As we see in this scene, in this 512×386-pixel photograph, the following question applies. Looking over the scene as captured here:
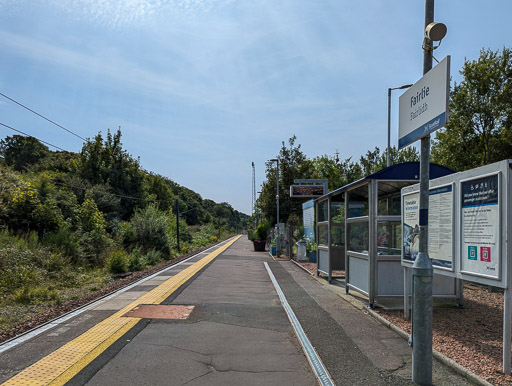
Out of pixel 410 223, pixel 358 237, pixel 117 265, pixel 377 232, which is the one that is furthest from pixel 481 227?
pixel 117 265

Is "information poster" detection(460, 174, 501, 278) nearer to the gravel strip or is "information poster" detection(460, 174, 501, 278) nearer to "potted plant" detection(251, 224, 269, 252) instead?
the gravel strip

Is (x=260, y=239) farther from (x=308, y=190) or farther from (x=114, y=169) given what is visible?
(x=114, y=169)

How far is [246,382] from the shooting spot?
4727mm

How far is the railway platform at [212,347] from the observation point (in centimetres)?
486

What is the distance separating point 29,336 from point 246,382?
154 inches

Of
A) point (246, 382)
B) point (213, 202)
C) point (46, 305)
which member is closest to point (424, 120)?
point (246, 382)

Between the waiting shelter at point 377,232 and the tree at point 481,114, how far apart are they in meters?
6.82

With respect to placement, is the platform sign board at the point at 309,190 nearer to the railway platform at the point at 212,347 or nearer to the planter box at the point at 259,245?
the planter box at the point at 259,245

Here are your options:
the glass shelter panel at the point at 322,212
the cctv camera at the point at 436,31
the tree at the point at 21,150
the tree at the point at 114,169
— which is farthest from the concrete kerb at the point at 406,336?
the tree at the point at 21,150

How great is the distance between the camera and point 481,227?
5.25 metres

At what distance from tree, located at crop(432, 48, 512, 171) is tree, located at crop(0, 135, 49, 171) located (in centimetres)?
6122

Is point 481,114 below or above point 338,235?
above

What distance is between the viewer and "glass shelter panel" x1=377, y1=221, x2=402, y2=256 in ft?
A: 36.3

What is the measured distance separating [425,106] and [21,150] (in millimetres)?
70073
